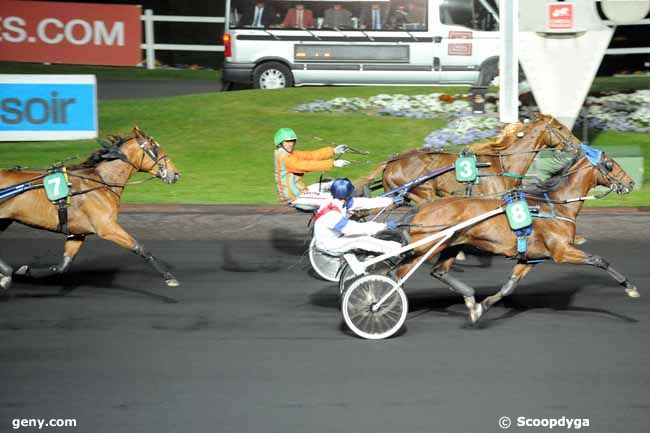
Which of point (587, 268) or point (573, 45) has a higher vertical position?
point (573, 45)

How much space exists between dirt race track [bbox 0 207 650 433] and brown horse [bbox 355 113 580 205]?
97cm

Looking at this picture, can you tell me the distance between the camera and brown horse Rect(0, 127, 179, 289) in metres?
9.55

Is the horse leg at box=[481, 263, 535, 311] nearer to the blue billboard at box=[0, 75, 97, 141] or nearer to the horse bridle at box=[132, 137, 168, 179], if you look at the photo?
the horse bridle at box=[132, 137, 168, 179]

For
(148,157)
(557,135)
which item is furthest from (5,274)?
(557,135)

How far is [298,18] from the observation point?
20812mm

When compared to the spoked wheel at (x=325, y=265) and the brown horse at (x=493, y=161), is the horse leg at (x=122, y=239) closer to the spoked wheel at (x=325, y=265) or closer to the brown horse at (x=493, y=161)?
the spoked wheel at (x=325, y=265)

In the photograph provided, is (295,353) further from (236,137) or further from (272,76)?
(272,76)

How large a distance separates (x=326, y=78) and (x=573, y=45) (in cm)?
788

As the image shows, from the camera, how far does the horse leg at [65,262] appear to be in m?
9.79

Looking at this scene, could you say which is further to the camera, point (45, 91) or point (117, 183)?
point (45, 91)

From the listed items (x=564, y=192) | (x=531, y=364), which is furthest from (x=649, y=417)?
(x=564, y=192)

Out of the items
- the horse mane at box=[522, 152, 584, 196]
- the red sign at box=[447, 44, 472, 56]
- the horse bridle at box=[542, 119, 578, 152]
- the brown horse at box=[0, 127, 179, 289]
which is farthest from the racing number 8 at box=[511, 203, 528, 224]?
the red sign at box=[447, 44, 472, 56]

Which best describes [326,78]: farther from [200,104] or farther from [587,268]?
[587,268]

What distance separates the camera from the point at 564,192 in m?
8.92
